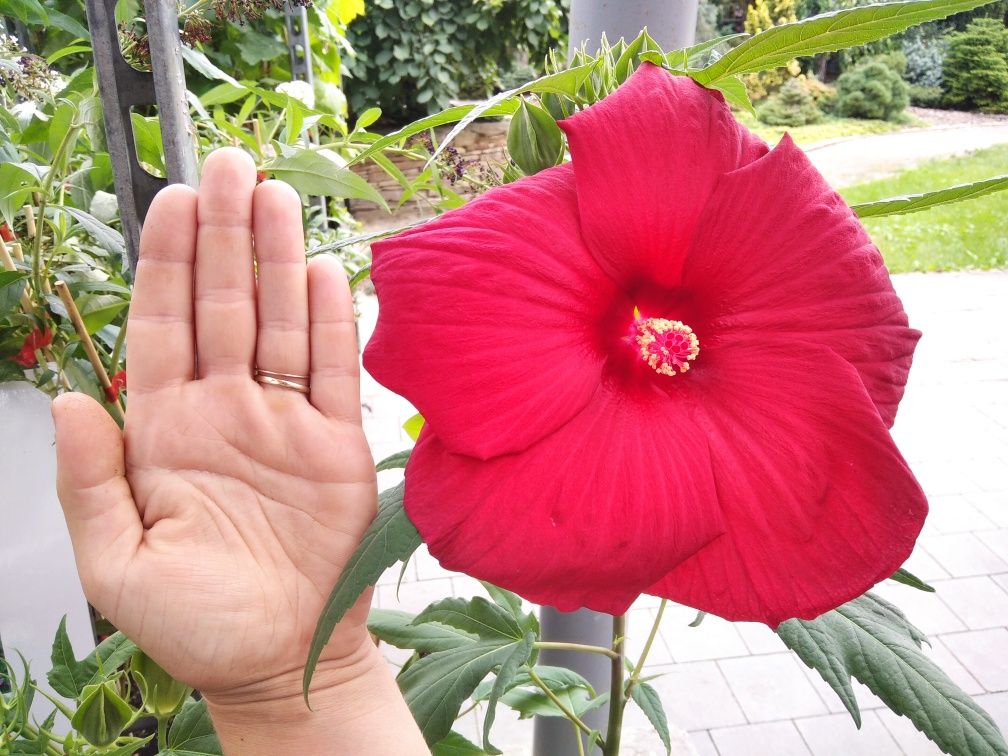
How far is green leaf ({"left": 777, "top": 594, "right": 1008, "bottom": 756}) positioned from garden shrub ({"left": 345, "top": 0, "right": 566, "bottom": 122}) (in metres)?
4.04

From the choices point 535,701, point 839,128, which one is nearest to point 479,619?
point 535,701

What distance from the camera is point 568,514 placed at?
0.33 meters

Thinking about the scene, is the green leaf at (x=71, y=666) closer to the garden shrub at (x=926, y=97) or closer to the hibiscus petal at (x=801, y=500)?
the hibiscus petal at (x=801, y=500)

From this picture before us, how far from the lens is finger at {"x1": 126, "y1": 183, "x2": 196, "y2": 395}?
530mm

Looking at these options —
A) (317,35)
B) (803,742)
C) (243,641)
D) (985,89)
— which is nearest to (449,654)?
(243,641)

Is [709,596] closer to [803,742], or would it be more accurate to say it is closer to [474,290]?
[474,290]

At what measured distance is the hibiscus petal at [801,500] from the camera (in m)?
0.33

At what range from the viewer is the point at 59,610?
1028mm

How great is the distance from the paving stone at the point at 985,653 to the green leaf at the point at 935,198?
1739 millimetres

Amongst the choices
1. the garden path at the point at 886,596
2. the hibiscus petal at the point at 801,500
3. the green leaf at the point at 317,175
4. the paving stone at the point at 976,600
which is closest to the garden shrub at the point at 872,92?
the garden path at the point at 886,596

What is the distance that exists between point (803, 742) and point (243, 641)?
1.48 metres

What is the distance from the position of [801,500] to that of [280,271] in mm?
339

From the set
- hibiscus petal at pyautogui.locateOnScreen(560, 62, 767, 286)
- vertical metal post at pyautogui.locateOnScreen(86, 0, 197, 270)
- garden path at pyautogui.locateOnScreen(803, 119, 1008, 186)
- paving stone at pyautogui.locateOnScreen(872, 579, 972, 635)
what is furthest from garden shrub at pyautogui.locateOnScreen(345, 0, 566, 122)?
hibiscus petal at pyautogui.locateOnScreen(560, 62, 767, 286)

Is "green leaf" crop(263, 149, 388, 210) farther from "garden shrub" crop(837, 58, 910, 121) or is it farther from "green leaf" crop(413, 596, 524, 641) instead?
"garden shrub" crop(837, 58, 910, 121)
